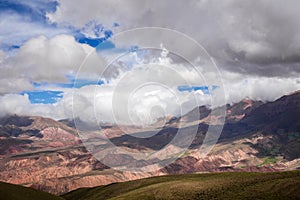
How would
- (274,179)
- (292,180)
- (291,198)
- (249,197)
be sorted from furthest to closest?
1. (274,179)
2. (292,180)
3. (249,197)
4. (291,198)

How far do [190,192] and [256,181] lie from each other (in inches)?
1585

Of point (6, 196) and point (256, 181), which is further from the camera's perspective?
point (256, 181)

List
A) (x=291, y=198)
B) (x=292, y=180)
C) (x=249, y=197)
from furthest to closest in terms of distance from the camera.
Answer: (x=292, y=180) → (x=249, y=197) → (x=291, y=198)

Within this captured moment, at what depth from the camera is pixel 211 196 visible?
593 feet

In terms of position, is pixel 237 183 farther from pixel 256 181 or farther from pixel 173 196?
pixel 173 196

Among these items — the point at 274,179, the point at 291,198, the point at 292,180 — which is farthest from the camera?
the point at 274,179

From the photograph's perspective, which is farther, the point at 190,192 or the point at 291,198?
the point at 190,192

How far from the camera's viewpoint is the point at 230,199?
166m

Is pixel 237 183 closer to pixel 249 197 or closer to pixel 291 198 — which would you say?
pixel 249 197

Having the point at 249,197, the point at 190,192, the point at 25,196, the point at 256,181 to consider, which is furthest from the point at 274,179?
the point at 25,196

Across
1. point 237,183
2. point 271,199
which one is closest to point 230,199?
point 271,199

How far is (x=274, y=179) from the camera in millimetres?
187000

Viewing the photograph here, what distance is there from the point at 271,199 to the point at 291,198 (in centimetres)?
907

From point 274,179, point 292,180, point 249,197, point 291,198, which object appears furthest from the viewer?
point 274,179
